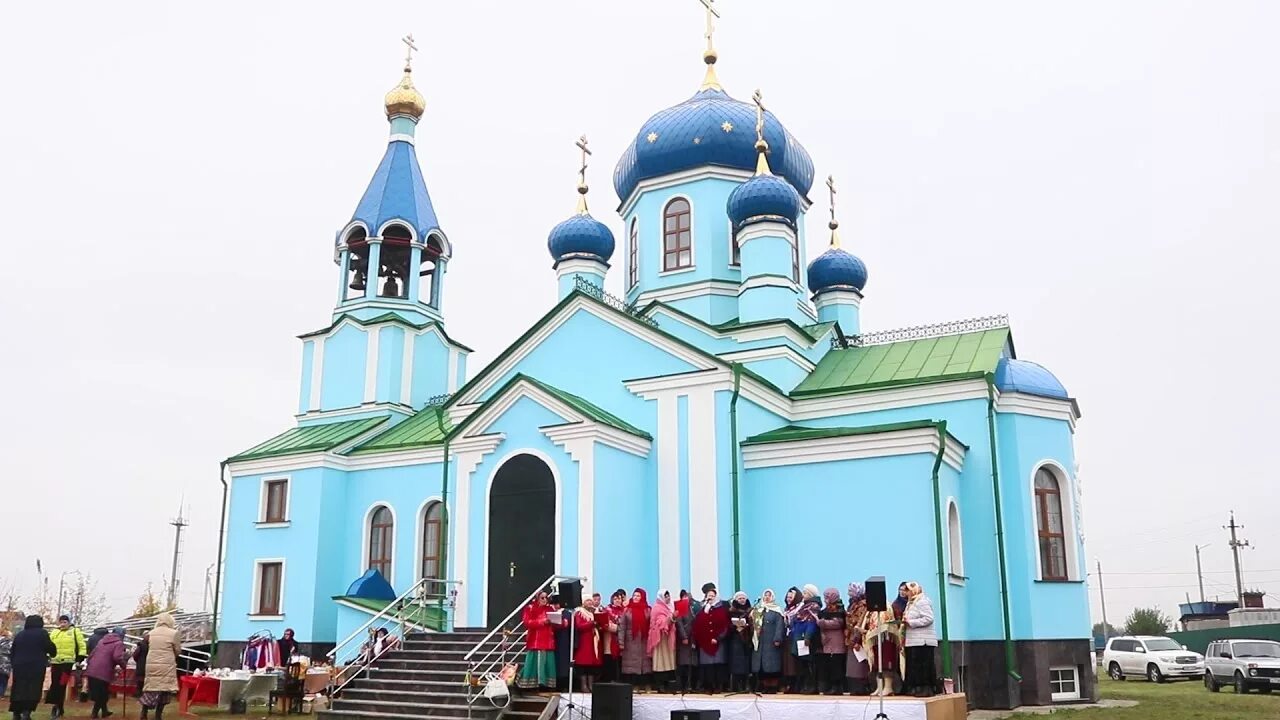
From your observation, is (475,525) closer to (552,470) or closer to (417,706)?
(552,470)

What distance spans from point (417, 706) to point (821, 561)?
5272 millimetres

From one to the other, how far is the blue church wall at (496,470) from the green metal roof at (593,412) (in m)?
0.25

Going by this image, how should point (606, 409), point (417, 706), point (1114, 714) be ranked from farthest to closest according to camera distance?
point (606, 409) → point (1114, 714) → point (417, 706)

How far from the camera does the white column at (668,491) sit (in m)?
13.7

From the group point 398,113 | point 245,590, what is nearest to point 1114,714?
point 245,590

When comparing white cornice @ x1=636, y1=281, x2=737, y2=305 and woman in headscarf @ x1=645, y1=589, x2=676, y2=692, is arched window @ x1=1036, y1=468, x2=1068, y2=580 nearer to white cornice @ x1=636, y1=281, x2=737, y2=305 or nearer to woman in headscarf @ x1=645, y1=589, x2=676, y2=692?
white cornice @ x1=636, y1=281, x2=737, y2=305

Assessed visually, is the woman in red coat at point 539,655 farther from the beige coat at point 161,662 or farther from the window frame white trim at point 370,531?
the window frame white trim at point 370,531

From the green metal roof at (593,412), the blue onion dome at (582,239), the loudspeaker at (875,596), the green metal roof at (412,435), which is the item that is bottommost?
the loudspeaker at (875,596)

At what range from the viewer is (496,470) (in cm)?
1409

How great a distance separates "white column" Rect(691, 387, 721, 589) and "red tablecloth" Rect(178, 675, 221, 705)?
593 cm

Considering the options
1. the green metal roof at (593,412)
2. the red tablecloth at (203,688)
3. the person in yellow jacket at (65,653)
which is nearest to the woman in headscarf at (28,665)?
the person in yellow jacket at (65,653)

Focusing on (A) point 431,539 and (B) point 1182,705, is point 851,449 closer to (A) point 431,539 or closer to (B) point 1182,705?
(B) point 1182,705

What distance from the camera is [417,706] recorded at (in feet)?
35.9

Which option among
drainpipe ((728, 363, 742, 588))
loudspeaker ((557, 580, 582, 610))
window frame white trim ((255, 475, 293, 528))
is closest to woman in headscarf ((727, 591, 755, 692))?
loudspeaker ((557, 580, 582, 610))
